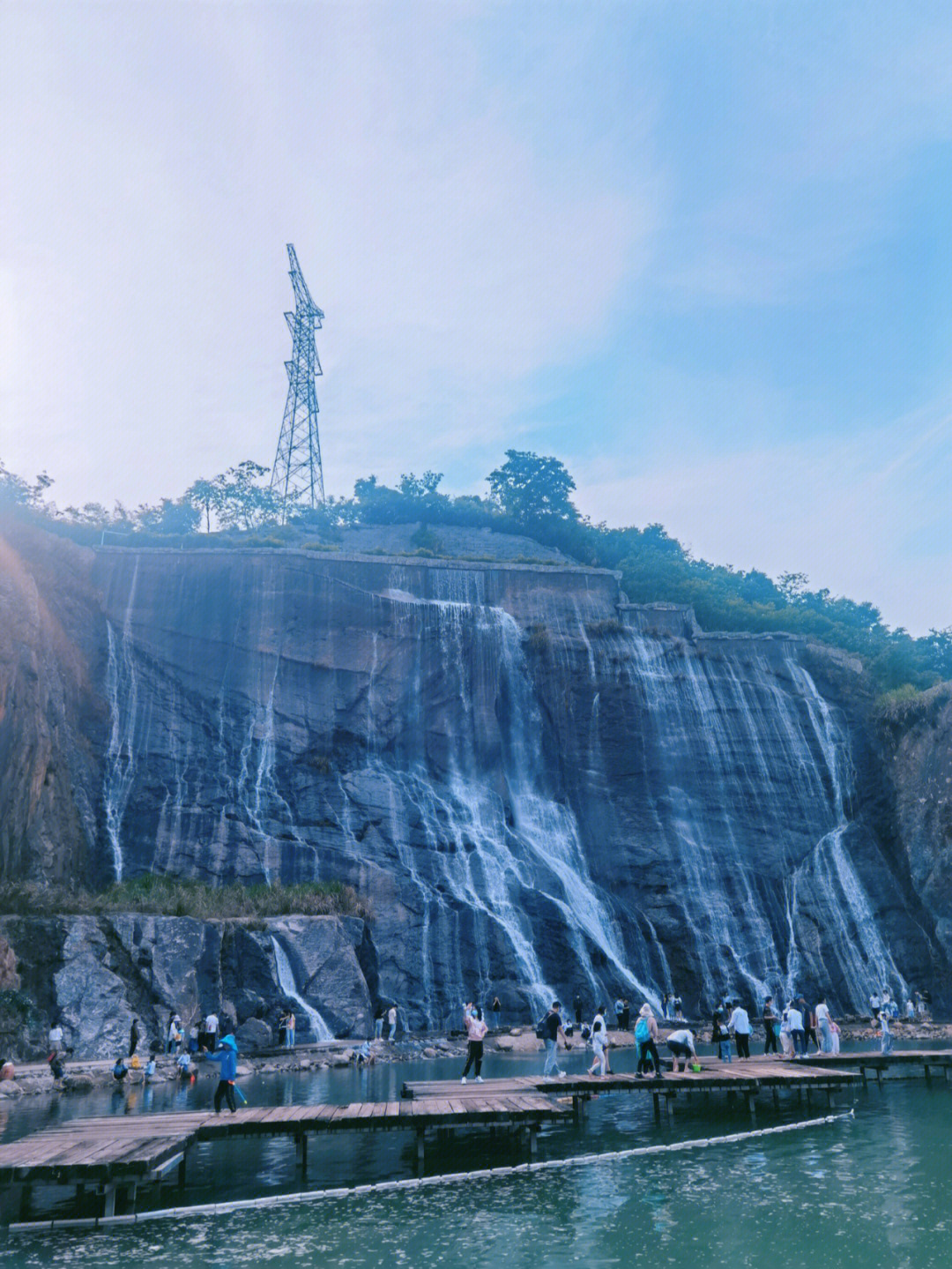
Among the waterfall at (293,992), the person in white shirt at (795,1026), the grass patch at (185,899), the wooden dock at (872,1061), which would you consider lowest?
the wooden dock at (872,1061)

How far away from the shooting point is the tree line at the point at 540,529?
59.5 meters

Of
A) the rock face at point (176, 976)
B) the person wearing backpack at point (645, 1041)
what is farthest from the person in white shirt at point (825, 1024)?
the rock face at point (176, 976)

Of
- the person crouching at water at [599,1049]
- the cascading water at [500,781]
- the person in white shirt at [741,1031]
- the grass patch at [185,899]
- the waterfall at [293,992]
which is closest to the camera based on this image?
the person crouching at water at [599,1049]

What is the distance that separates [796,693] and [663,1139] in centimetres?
3681

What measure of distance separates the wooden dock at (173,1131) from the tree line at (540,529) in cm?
4242

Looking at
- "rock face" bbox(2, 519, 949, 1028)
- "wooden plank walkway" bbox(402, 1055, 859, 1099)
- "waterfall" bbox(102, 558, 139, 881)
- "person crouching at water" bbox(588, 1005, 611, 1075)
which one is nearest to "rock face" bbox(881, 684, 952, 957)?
"rock face" bbox(2, 519, 949, 1028)

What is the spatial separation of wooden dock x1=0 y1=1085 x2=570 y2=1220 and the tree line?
1670 inches

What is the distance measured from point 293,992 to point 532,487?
51.4 m

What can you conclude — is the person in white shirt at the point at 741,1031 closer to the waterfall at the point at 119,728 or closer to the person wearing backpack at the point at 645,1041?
the person wearing backpack at the point at 645,1041

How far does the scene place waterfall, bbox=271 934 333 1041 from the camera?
31.5 meters

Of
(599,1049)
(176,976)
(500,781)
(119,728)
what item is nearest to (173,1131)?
(599,1049)

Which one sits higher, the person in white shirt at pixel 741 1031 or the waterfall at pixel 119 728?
the waterfall at pixel 119 728

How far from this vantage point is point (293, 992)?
31969 mm

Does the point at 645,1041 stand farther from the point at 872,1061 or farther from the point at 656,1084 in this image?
the point at 872,1061
